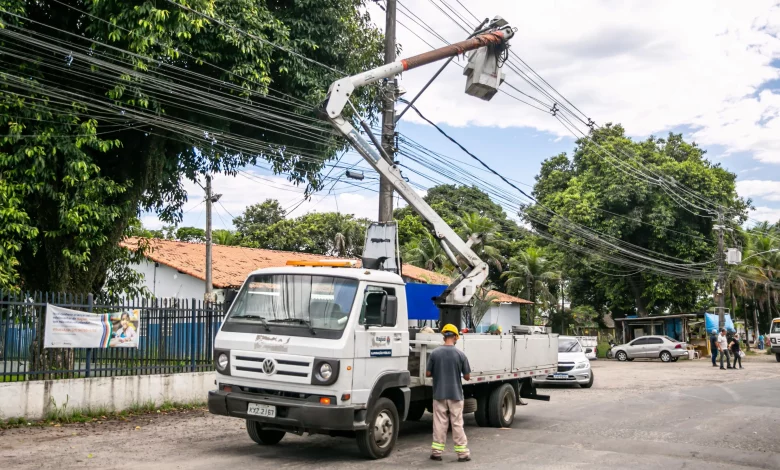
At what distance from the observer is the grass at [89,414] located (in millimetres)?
11016

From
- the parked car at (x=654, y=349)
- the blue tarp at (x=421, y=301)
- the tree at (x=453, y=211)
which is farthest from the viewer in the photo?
the tree at (x=453, y=211)

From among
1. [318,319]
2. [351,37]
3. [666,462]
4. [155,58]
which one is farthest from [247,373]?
A: [351,37]

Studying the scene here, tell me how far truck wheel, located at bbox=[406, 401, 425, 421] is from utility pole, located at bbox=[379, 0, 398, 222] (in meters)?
4.81

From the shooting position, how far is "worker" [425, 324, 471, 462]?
894 cm

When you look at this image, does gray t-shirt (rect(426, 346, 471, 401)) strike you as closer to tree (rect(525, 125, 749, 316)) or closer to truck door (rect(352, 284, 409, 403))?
truck door (rect(352, 284, 409, 403))

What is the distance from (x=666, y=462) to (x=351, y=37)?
12494mm

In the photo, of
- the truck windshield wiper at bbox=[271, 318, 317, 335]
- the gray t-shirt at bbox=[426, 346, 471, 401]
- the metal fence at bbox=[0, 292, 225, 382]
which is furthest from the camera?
the metal fence at bbox=[0, 292, 225, 382]

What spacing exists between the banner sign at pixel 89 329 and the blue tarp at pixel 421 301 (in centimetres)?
515

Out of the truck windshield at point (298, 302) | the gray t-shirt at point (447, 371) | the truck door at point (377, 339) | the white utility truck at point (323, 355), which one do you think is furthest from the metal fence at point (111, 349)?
the gray t-shirt at point (447, 371)

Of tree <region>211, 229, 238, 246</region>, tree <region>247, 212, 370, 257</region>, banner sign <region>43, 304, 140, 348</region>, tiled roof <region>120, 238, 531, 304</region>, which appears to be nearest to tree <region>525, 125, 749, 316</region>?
tiled roof <region>120, 238, 531, 304</region>

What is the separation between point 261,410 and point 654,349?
3256 centimetres

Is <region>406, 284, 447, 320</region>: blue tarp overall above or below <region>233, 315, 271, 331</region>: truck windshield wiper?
above

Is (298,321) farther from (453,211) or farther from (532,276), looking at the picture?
(453,211)

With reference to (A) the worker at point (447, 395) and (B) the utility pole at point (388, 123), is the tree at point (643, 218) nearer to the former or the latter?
(B) the utility pole at point (388, 123)
